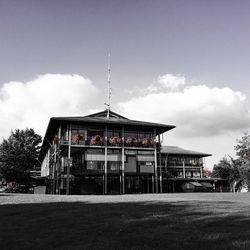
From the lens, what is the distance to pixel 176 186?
58.4m

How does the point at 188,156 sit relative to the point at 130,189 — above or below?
above

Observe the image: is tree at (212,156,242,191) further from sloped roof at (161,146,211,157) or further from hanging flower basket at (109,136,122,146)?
hanging flower basket at (109,136,122,146)

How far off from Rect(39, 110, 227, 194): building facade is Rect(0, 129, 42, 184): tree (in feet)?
42.1

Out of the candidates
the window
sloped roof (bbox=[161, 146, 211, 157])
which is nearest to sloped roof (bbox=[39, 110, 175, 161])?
the window

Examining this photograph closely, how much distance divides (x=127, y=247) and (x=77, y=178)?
118 feet

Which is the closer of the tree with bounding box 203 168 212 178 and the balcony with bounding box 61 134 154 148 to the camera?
the balcony with bounding box 61 134 154 148

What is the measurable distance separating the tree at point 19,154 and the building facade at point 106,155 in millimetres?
12827

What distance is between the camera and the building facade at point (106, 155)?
41062 mm

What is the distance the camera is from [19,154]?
6081 centimetres

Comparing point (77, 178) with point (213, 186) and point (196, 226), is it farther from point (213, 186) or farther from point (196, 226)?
point (196, 226)

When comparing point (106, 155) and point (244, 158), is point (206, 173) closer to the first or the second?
point (244, 158)

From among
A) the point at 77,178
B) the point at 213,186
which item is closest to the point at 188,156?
the point at 213,186

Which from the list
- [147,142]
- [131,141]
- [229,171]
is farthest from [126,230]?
[229,171]

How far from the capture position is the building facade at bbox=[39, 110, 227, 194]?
41.1 m
